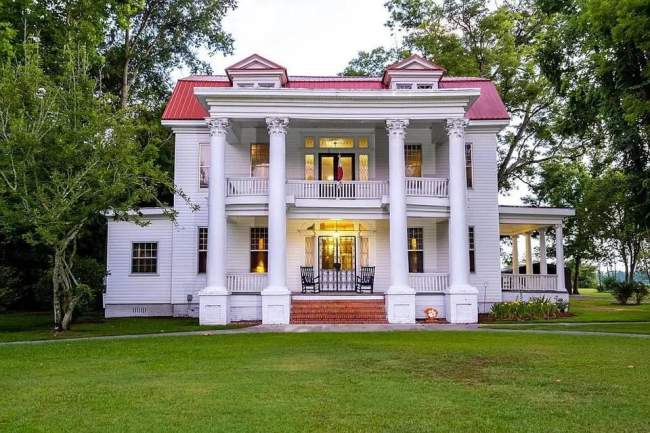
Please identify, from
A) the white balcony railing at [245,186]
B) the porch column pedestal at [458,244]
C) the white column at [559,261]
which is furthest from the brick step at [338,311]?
the white column at [559,261]

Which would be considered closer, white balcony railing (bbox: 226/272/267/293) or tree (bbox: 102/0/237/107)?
white balcony railing (bbox: 226/272/267/293)

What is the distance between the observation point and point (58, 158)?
15625 millimetres

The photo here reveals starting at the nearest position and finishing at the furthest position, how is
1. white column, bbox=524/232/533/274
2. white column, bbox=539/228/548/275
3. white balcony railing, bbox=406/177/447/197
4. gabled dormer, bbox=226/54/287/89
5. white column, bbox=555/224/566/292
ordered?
white balcony railing, bbox=406/177/447/197, gabled dormer, bbox=226/54/287/89, white column, bbox=555/224/566/292, white column, bbox=539/228/548/275, white column, bbox=524/232/533/274

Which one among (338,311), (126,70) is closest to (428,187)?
(338,311)

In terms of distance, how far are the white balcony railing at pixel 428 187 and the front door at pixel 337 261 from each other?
3.32 m

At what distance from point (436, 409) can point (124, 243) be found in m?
18.5

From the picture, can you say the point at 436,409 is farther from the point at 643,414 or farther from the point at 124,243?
the point at 124,243

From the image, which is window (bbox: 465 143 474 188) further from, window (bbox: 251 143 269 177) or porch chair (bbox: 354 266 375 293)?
window (bbox: 251 143 269 177)

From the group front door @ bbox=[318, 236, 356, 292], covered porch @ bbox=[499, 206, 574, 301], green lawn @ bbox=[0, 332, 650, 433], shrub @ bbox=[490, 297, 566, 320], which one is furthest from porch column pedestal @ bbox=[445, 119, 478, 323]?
green lawn @ bbox=[0, 332, 650, 433]

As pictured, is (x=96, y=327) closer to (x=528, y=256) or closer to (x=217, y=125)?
(x=217, y=125)

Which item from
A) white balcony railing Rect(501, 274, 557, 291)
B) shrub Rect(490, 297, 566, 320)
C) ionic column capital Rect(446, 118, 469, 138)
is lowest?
shrub Rect(490, 297, 566, 320)

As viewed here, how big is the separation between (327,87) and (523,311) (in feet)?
37.5

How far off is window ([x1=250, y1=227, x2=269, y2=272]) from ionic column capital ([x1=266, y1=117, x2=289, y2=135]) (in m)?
4.63

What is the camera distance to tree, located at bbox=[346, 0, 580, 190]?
2956 centimetres
